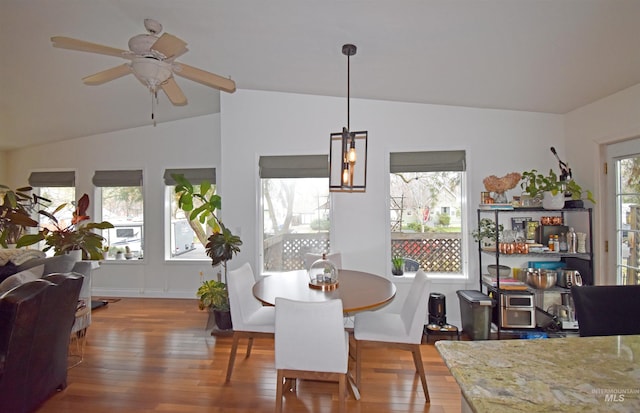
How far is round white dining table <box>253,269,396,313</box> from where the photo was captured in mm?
2156

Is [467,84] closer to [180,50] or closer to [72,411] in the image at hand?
[180,50]

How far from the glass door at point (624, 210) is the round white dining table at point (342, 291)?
2030 mm

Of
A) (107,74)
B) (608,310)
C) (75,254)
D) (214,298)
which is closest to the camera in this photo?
(608,310)

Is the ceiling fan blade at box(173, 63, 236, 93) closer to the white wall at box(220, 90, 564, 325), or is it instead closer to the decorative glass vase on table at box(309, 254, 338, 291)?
the white wall at box(220, 90, 564, 325)

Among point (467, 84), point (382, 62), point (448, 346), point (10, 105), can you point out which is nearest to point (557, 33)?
point (467, 84)

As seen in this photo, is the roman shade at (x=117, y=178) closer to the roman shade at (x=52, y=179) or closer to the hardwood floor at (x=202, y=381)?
the roman shade at (x=52, y=179)

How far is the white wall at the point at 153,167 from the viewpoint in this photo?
4.88m

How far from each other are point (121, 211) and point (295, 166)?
3249 mm

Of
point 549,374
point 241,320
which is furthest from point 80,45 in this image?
point 549,374

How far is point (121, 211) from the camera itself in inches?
199

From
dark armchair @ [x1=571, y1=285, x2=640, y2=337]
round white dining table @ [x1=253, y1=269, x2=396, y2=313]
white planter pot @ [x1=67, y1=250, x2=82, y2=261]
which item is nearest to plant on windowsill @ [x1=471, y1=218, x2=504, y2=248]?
round white dining table @ [x1=253, y1=269, x2=396, y2=313]

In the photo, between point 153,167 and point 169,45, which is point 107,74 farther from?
point 153,167

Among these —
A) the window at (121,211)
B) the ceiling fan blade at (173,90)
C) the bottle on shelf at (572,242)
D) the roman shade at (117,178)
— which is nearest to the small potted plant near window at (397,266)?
the bottle on shelf at (572,242)

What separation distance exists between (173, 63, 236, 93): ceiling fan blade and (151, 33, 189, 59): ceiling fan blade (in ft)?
0.62
